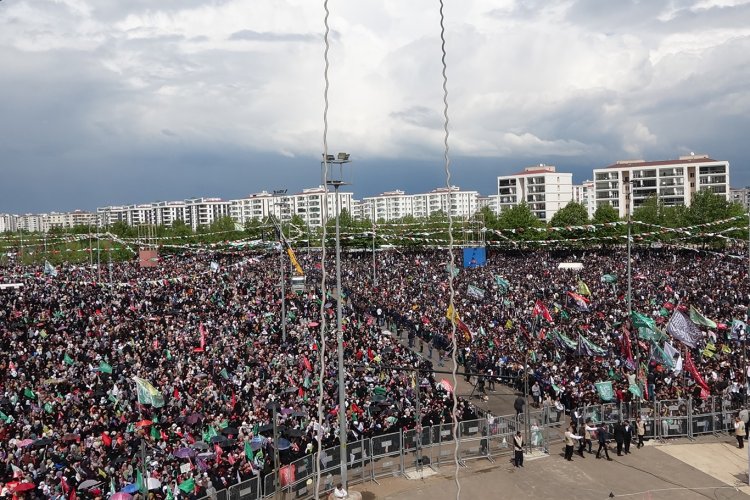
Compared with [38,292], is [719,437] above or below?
below

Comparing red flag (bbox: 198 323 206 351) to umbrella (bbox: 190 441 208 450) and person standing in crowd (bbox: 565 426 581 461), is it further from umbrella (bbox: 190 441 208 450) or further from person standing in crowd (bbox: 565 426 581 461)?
person standing in crowd (bbox: 565 426 581 461)

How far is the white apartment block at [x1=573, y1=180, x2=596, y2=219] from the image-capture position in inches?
6865

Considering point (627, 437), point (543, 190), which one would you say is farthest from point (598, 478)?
point (543, 190)

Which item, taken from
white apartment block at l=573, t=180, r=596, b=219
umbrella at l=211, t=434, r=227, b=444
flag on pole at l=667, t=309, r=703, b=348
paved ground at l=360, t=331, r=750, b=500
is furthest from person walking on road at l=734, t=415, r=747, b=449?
white apartment block at l=573, t=180, r=596, b=219

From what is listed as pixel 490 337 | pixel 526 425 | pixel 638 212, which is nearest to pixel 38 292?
pixel 490 337

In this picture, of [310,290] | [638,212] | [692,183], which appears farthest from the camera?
[692,183]

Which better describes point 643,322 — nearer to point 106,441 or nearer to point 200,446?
point 200,446

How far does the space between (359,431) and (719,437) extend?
12.7m

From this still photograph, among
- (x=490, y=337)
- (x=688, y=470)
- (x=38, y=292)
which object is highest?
(x=38, y=292)

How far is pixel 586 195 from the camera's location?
181500 millimetres

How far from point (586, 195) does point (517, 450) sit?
565 ft

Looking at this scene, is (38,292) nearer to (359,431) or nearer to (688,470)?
(359,431)

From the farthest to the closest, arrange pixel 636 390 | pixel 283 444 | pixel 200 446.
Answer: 1. pixel 636 390
2. pixel 283 444
3. pixel 200 446

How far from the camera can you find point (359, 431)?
21.0 m
